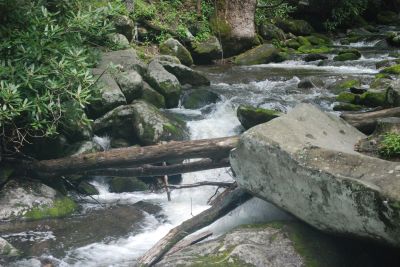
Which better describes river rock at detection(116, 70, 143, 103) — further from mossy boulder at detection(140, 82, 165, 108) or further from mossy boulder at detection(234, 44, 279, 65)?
mossy boulder at detection(234, 44, 279, 65)

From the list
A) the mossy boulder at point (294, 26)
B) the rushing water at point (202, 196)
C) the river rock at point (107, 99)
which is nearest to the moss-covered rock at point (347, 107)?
the rushing water at point (202, 196)

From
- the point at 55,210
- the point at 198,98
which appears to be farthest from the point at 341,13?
the point at 55,210

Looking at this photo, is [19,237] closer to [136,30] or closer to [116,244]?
[116,244]

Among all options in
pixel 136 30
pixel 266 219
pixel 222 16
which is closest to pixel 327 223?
pixel 266 219

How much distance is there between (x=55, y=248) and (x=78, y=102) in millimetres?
1887

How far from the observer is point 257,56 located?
706 inches

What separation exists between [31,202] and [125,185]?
1.81 metres

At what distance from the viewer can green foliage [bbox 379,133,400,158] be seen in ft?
16.8

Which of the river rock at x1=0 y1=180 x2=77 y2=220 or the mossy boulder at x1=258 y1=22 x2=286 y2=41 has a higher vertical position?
the mossy boulder at x1=258 y1=22 x2=286 y2=41

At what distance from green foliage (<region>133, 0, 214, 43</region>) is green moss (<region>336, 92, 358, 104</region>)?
698 centimetres

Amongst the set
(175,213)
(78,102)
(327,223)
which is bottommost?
(175,213)

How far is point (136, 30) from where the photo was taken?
1653 centimetres

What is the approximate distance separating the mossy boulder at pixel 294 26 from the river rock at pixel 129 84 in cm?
1376

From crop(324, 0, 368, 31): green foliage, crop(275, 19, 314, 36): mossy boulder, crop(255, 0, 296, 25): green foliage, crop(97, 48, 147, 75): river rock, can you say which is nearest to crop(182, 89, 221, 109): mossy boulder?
crop(97, 48, 147, 75): river rock
